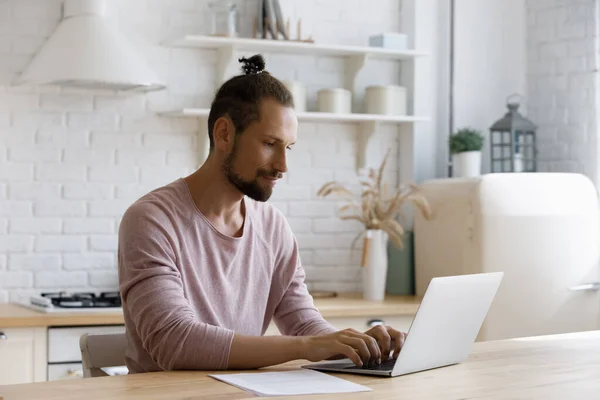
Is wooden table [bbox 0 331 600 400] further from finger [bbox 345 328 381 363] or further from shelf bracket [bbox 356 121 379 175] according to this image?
shelf bracket [bbox 356 121 379 175]

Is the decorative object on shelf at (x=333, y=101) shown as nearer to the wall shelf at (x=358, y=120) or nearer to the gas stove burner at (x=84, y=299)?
the wall shelf at (x=358, y=120)

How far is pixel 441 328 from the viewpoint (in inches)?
80.7

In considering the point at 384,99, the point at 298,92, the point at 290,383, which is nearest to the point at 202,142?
the point at 298,92

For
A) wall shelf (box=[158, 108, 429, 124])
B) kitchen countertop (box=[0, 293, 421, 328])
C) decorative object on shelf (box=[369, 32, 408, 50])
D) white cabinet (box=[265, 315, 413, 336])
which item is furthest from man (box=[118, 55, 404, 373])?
decorative object on shelf (box=[369, 32, 408, 50])

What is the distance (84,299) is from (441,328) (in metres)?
2.07

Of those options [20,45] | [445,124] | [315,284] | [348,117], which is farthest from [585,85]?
[20,45]

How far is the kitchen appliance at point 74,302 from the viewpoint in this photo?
11.8ft

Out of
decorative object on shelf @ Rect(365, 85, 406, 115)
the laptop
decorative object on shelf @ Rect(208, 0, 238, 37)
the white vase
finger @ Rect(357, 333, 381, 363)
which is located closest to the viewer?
the laptop

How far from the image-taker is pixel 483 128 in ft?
16.0

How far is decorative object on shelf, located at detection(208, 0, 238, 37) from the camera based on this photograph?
4156mm

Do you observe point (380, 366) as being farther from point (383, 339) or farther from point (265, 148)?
point (265, 148)

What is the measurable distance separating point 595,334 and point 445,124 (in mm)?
2130

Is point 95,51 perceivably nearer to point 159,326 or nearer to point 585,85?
point 159,326

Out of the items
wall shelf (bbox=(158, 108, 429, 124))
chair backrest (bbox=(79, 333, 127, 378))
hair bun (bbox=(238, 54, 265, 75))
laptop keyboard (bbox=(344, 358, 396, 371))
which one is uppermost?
wall shelf (bbox=(158, 108, 429, 124))
